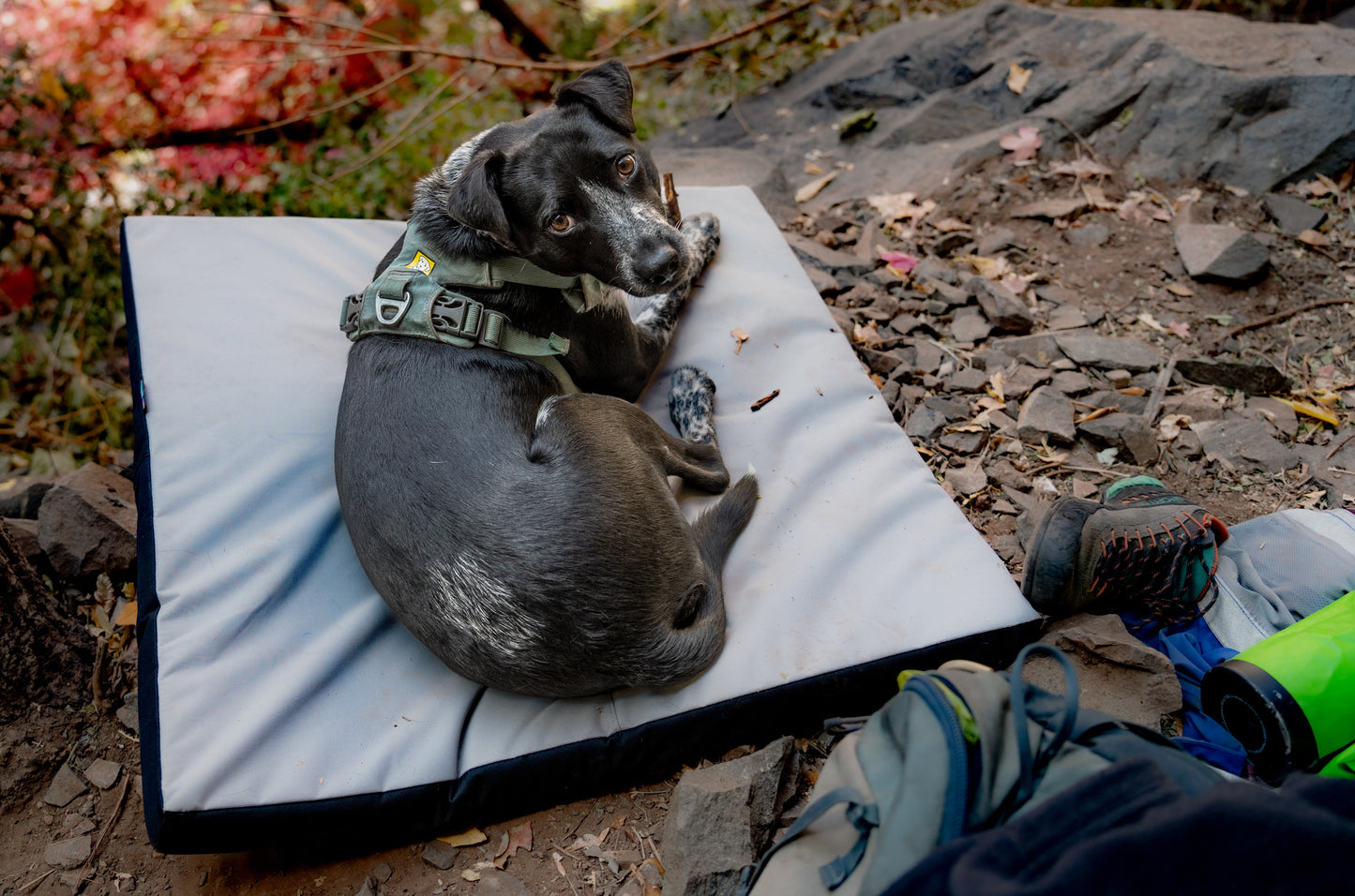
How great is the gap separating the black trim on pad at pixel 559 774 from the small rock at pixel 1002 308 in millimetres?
1556

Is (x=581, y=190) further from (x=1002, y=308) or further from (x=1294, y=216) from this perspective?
(x=1294, y=216)

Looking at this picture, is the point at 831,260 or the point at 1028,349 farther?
the point at 831,260

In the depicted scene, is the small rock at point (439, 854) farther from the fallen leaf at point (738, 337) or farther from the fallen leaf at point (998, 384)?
the fallen leaf at point (998, 384)

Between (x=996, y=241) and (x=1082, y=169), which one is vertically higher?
(x=1082, y=169)

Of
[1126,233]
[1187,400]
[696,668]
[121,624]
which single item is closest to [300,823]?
[696,668]

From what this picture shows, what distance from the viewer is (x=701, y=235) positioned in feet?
11.1

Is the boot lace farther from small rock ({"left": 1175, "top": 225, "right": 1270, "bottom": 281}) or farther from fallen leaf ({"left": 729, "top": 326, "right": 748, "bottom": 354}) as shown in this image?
small rock ({"left": 1175, "top": 225, "right": 1270, "bottom": 281})

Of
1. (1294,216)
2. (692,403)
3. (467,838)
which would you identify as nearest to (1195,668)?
(692,403)

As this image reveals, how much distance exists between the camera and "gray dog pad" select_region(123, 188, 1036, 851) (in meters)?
2.09

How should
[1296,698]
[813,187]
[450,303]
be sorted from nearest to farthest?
[1296,698]
[450,303]
[813,187]

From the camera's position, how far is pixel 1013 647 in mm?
2357

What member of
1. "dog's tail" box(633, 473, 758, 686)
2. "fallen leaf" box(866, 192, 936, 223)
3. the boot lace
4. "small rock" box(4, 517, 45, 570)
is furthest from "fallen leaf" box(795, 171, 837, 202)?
"small rock" box(4, 517, 45, 570)

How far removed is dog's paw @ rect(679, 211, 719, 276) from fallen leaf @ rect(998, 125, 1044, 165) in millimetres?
1817

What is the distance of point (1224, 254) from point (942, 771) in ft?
10.1
